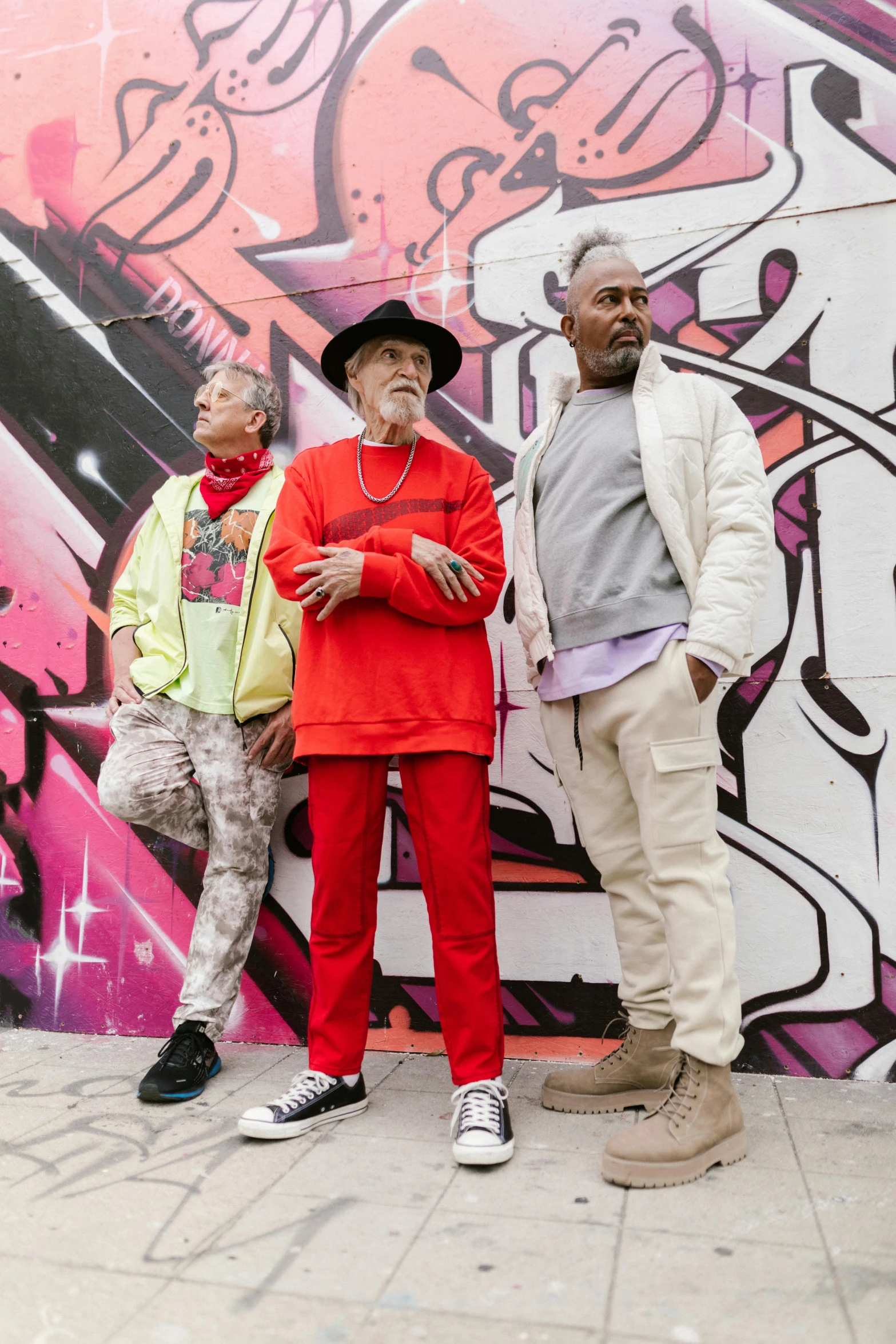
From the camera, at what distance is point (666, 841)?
245 cm

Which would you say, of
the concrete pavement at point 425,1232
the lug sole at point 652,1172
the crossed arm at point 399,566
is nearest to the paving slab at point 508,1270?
the concrete pavement at point 425,1232

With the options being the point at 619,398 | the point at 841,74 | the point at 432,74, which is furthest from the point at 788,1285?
the point at 432,74

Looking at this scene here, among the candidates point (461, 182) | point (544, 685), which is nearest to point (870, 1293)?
point (544, 685)

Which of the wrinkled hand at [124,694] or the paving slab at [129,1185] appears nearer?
the paving slab at [129,1185]

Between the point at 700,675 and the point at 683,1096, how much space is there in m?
1.08

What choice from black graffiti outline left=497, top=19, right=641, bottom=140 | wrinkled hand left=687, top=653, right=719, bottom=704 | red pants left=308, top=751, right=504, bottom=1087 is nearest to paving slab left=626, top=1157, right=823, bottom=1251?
red pants left=308, top=751, right=504, bottom=1087

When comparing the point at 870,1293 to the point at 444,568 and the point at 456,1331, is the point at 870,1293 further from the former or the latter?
the point at 444,568

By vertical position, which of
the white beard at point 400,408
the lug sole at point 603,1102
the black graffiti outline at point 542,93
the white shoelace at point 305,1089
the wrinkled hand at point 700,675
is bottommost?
the lug sole at point 603,1102

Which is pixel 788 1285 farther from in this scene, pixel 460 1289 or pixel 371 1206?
pixel 371 1206

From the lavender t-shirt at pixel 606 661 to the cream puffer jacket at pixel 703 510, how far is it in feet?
0.16

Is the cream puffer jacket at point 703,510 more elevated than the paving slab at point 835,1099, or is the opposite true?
the cream puffer jacket at point 703,510

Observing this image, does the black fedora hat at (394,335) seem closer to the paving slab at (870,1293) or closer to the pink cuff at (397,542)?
the pink cuff at (397,542)

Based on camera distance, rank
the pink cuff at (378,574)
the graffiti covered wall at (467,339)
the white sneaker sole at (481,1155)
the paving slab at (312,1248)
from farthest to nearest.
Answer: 1. the graffiti covered wall at (467,339)
2. the pink cuff at (378,574)
3. the white sneaker sole at (481,1155)
4. the paving slab at (312,1248)

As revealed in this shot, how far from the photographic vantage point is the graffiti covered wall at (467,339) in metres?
3.13
